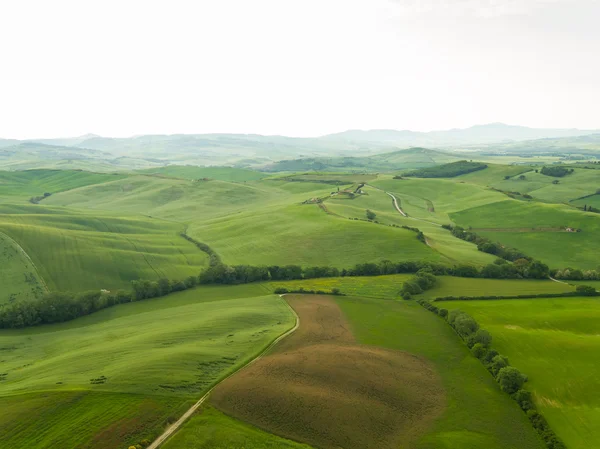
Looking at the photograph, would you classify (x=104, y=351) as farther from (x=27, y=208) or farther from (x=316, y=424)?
(x=27, y=208)

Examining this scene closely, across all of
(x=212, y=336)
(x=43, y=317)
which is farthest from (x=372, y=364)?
(x=43, y=317)

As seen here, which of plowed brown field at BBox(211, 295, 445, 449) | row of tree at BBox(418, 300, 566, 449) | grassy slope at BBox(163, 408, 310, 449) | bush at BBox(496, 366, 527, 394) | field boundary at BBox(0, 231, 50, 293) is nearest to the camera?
grassy slope at BBox(163, 408, 310, 449)

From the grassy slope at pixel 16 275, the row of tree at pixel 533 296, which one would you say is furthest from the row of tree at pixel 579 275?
the grassy slope at pixel 16 275

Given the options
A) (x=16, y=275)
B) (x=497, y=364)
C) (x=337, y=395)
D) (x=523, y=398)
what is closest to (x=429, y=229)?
(x=497, y=364)

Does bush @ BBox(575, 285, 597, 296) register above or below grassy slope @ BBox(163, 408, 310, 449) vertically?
above

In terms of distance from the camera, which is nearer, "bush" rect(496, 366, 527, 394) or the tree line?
"bush" rect(496, 366, 527, 394)

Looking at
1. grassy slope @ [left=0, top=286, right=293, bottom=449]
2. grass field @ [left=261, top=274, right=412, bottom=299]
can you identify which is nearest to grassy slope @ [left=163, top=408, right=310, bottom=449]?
grassy slope @ [left=0, top=286, right=293, bottom=449]

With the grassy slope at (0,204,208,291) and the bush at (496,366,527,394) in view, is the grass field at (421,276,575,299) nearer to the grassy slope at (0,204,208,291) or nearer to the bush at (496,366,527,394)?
the bush at (496,366,527,394)
